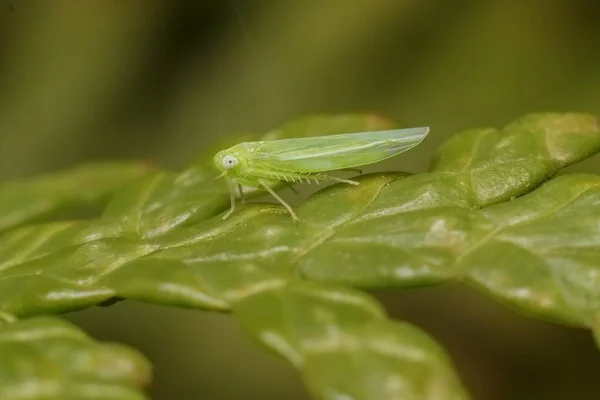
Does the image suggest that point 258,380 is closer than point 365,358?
No

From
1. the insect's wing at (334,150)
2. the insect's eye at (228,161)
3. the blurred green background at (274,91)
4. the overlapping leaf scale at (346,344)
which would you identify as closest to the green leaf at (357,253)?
the overlapping leaf scale at (346,344)

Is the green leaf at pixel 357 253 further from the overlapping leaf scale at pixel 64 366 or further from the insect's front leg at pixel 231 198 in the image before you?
the overlapping leaf scale at pixel 64 366

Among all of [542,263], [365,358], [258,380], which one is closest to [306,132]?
[542,263]

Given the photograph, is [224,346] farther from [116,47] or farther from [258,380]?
[116,47]

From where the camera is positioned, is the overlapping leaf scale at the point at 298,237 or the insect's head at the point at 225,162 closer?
the overlapping leaf scale at the point at 298,237

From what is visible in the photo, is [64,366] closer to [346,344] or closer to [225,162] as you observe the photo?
[346,344]
